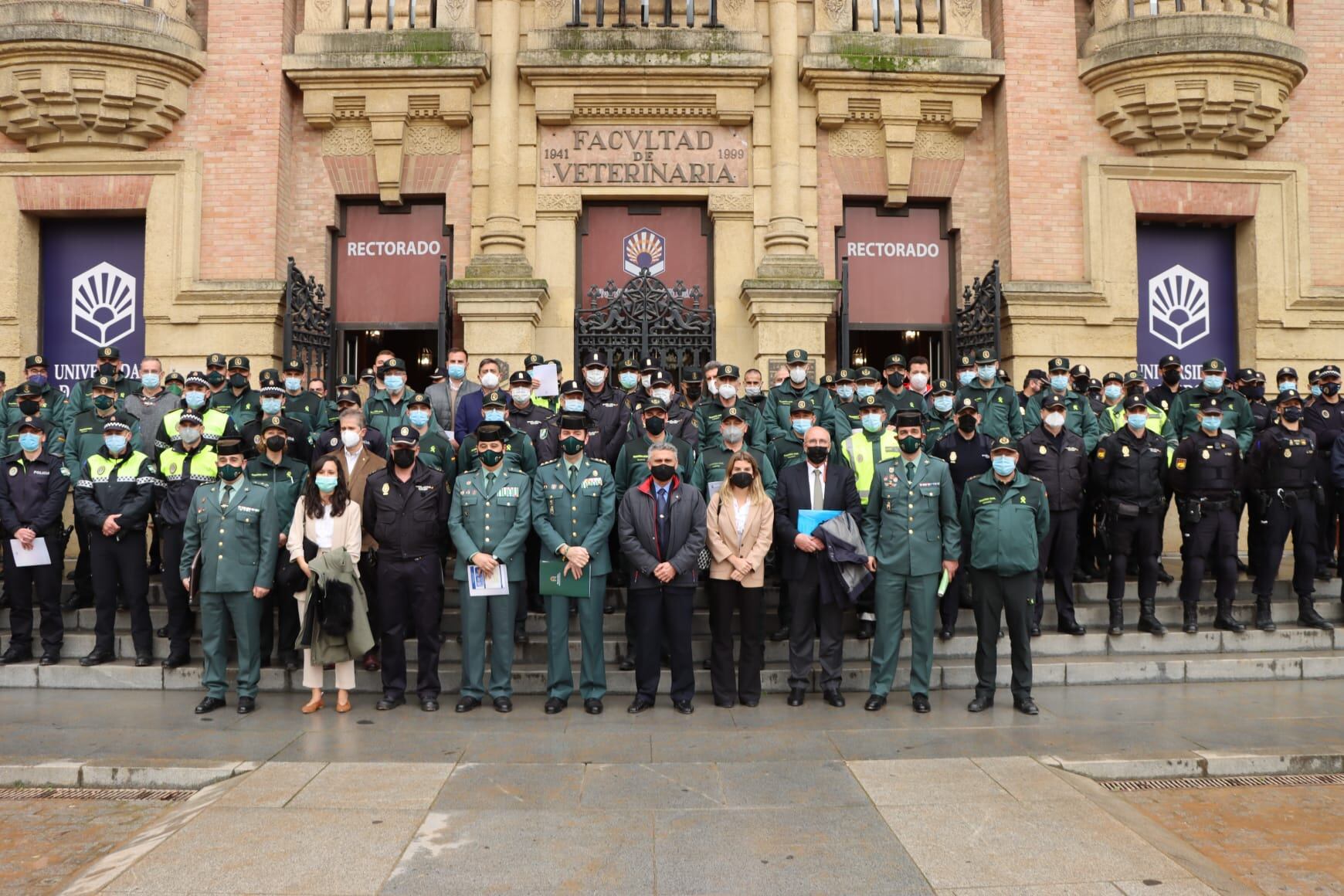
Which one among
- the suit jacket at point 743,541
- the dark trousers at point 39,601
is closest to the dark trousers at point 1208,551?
the suit jacket at point 743,541

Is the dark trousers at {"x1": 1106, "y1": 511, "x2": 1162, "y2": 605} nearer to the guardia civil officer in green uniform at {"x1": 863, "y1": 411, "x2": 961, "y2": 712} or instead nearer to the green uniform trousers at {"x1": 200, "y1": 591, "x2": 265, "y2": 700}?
the guardia civil officer in green uniform at {"x1": 863, "y1": 411, "x2": 961, "y2": 712}

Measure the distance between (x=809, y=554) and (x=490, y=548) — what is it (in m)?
2.54

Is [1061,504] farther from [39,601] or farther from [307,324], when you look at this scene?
[307,324]

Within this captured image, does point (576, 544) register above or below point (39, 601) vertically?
above

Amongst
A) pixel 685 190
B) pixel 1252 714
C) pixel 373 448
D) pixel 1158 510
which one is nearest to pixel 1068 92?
pixel 685 190

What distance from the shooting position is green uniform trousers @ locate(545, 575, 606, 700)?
7.74 metres

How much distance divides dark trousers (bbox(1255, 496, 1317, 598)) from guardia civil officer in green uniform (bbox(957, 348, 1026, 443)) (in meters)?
2.44

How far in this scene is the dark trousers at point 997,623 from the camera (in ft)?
25.3

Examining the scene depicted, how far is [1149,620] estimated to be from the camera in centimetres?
919

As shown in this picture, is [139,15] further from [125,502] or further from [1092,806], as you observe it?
[1092,806]

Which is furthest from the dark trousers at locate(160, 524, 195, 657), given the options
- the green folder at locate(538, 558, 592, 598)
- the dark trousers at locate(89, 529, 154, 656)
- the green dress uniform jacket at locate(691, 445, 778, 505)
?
the green dress uniform jacket at locate(691, 445, 778, 505)

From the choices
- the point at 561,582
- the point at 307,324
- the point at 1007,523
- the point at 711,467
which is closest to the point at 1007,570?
the point at 1007,523

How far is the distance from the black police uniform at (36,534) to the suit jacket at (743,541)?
5.86 metres

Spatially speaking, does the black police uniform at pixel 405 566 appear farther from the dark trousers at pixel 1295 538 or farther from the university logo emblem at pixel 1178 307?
the university logo emblem at pixel 1178 307
